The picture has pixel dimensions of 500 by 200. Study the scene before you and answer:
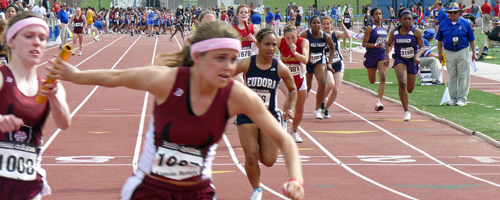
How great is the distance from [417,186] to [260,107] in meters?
4.93

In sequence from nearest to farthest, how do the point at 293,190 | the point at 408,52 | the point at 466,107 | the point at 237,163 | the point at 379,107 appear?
1. the point at 293,190
2. the point at 237,163
3. the point at 408,52
4. the point at 379,107
5. the point at 466,107

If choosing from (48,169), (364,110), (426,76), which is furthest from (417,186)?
(426,76)

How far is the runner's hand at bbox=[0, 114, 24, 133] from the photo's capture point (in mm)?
3636

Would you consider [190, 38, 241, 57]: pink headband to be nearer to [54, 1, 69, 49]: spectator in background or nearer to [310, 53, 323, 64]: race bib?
[310, 53, 323, 64]: race bib

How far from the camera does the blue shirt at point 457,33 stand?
1432cm

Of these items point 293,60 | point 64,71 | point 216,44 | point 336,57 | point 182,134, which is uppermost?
point 216,44

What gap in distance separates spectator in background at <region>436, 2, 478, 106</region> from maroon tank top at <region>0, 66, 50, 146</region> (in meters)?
11.5

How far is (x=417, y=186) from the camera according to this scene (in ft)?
26.2

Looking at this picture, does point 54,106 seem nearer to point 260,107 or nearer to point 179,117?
point 179,117

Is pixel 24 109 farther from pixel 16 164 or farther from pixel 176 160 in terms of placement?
pixel 176 160

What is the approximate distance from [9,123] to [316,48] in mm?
9001

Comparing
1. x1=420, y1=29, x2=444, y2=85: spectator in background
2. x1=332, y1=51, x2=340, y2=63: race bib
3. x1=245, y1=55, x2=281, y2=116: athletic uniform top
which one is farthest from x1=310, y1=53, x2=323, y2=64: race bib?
x1=420, y1=29, x2=444, y2=85: spectator in background

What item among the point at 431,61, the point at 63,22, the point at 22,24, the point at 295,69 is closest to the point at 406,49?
the point at 295,69

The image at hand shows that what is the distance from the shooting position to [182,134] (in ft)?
11.5
